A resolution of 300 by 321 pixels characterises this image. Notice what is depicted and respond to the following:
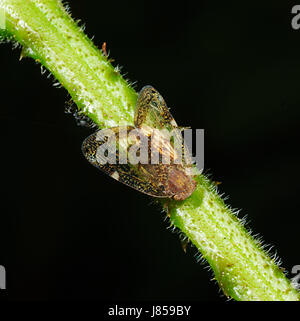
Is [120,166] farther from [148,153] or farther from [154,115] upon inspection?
[154,115]

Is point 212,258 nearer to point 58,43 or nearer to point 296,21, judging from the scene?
point 58,43

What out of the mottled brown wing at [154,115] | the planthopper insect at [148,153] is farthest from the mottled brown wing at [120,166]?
the mottled brown wing at [154,115]

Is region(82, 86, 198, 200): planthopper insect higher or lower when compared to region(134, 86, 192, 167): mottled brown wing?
lower

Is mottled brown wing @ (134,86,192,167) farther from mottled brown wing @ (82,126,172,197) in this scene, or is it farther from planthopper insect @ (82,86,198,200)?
mottled brown wing @ (82,126,172,197)

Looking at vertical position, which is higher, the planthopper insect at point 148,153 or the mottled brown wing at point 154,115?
the mottled brown wing at point 154,115

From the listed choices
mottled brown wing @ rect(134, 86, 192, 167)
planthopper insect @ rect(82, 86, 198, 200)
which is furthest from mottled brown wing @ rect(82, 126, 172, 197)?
mottled brown wing @ rect(134, 86, 192, 167)

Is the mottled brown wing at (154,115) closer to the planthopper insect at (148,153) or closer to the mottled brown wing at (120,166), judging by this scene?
the planthopper insect at (148,153)
